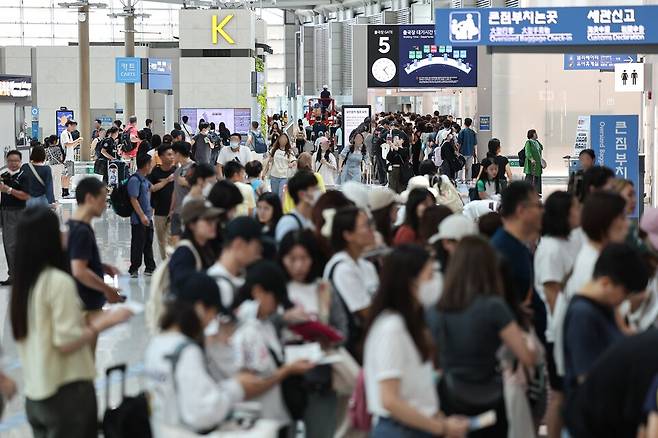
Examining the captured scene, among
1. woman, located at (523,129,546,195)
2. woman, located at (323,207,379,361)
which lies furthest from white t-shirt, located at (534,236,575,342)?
woman, located at (523,129,546,195)

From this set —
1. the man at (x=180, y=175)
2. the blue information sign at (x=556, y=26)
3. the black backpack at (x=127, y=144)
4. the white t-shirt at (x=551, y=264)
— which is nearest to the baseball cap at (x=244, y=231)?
the white t-shirt at (x=551, y=264)

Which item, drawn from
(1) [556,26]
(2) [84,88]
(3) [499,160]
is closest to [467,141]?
(3) [499,160]

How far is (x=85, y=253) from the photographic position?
23.6 ft

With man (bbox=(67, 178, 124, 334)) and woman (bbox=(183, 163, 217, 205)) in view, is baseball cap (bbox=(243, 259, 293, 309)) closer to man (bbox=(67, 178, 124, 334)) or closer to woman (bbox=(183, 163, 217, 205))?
man (bbox=(67, 178, 124, 334))

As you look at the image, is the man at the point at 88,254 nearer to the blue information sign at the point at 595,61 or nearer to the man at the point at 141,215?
the man at the point at 141,215

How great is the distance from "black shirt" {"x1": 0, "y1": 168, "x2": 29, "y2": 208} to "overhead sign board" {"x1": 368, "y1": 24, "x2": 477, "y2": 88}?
2080 centimetres

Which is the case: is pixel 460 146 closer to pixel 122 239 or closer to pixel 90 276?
pixel 122 239

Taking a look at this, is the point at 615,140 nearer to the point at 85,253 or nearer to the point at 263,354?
the point at 85,253

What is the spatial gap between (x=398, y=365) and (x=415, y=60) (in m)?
29.7

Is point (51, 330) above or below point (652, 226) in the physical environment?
below

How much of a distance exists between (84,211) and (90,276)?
1.37ft

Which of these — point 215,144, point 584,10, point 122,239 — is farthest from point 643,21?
point 215,144

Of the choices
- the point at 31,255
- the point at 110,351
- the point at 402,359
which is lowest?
Result: the point at 110,351

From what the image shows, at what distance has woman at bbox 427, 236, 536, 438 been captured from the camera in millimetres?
4836
